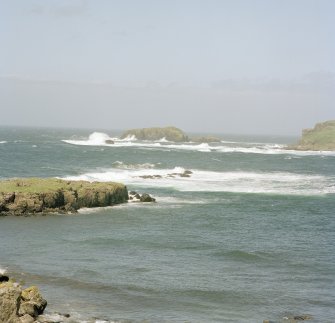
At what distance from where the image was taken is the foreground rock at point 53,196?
53688 millimetres

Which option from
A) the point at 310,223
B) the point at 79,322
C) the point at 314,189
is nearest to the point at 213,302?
the point at 79,322

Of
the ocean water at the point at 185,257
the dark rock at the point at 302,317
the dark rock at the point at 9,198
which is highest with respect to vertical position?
the dark rock at the point at 9,198

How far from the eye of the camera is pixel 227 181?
90.6 metres

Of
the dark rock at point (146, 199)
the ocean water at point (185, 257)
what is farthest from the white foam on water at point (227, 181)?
the dark rock at point (146, 199)

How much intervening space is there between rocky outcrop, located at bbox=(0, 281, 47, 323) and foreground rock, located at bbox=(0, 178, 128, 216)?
28.0 metres

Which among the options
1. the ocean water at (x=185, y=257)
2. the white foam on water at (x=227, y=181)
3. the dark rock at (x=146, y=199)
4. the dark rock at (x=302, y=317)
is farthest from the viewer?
the white foam on water at (x=227, y=181)

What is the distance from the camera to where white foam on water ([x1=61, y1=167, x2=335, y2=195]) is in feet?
260

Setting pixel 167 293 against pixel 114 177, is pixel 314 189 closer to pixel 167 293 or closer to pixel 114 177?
pixel 114 177

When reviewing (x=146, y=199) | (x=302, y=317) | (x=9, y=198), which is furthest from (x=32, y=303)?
(x=146, y=199)

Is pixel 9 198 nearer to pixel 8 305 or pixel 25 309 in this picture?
pixel 25 309

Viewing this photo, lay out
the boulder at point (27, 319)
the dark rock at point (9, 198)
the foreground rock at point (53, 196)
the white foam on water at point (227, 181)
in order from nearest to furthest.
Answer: the boulder at point (27, 319) → the dark rock at point (9, 198) → the foreground rock at point (53, 196) → the white foam on water at point (227, 181)

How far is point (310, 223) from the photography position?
54375 mm

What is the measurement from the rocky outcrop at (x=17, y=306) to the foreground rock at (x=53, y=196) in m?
28.0

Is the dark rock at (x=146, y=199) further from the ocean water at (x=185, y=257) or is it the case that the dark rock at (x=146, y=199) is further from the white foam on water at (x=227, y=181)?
the white foam on water at (x=227, y=181)
